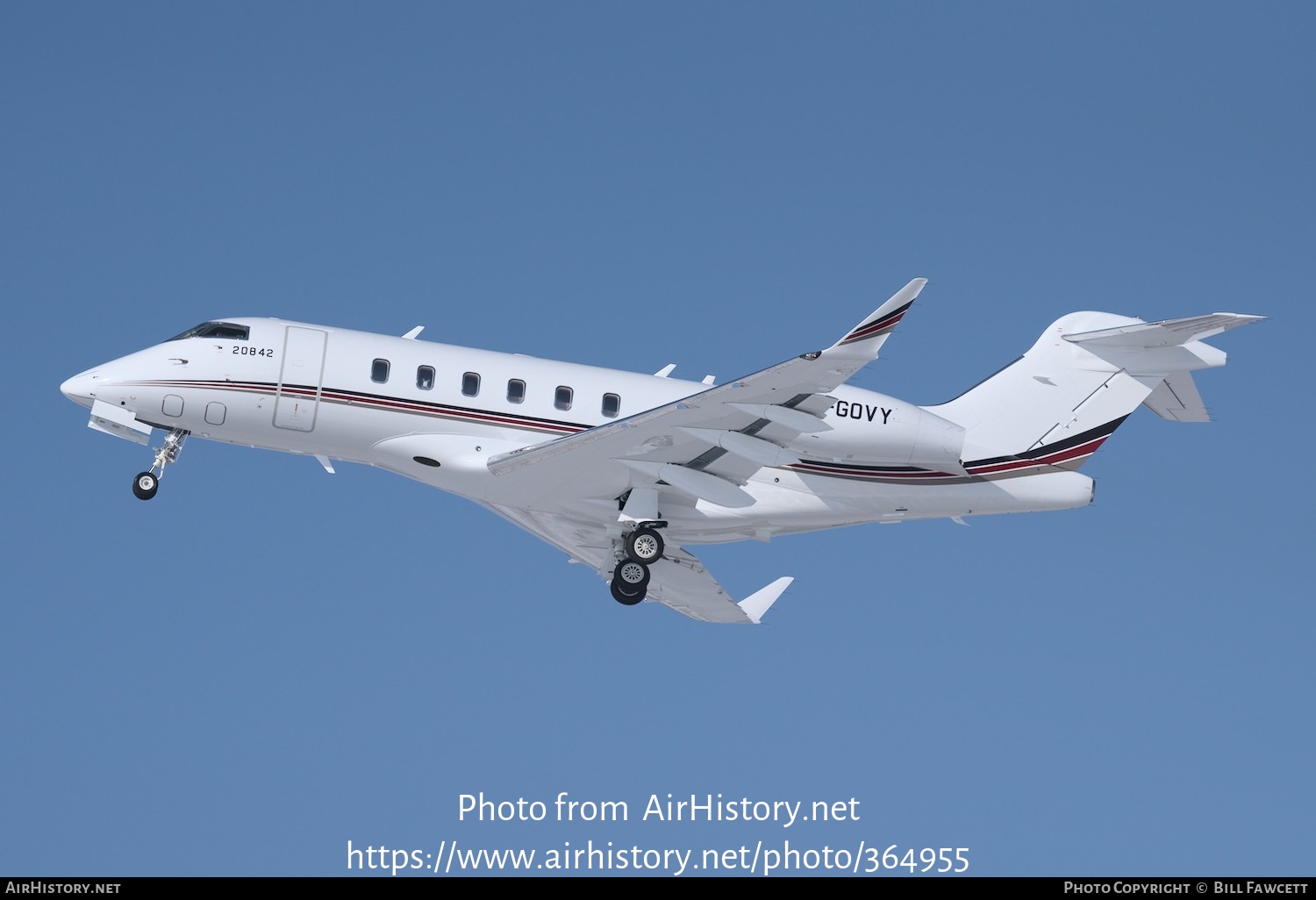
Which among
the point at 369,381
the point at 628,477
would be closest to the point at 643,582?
the point at 628,477

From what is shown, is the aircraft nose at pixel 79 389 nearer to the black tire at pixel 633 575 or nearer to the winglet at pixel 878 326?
the black tire at pixel 633 575

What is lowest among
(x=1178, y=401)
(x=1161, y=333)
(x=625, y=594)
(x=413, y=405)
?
(x=625, y=594)

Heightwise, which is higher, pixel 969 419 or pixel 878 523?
pixel 969 419

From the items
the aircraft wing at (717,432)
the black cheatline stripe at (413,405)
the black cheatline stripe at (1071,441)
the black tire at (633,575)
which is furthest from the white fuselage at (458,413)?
the black tire at (633,575)

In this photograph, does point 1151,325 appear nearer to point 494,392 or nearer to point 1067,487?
point 1067,487

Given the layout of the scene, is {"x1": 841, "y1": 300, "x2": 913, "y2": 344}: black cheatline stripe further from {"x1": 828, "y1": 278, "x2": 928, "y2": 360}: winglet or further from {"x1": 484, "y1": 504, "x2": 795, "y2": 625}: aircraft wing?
{"x1": 484, "y1": 504, "x2": 795, "y2": 625}: aircraft wing

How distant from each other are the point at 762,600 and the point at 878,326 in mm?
9504

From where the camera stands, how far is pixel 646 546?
22.6 metres

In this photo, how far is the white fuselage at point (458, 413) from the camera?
22422 mm

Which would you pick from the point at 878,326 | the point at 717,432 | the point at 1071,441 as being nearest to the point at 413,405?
the point at 717,432

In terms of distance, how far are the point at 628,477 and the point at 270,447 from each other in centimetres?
536

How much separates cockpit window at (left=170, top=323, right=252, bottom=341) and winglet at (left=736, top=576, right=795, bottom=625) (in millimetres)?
9497

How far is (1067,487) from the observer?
23625 millimetres

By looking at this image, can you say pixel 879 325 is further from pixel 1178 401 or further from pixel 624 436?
pixel 1178 401
